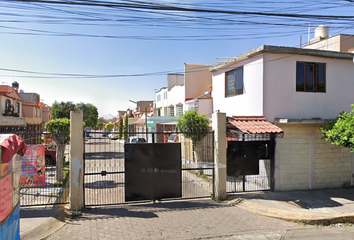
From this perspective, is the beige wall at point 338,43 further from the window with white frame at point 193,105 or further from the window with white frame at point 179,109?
the window with white frame at point 179,109

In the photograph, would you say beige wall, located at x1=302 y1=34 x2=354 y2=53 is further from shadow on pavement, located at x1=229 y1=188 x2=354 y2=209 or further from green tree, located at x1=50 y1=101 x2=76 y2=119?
green tree, located at x1=50 y1=101 x2=76 y2=119

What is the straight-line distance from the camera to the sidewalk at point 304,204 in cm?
655

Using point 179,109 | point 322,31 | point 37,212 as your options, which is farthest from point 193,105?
point 37,212

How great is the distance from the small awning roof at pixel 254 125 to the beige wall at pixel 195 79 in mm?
12712

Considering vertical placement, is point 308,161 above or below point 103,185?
above

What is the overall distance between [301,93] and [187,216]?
254 inches

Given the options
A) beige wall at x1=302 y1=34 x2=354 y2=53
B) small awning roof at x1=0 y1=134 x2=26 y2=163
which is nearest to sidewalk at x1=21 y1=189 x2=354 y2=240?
small awning roof at x1=0 y1=134 x2=26 y2=163

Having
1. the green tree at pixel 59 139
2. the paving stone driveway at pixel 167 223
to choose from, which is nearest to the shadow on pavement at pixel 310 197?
the paving stone driveway at pixel 167 223

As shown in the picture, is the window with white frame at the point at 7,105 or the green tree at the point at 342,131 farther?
the window with white frame at the point at 7,105

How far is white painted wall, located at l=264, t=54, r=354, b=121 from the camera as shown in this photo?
29.7 feet

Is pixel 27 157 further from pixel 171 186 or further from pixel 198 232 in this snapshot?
pixel 198 232

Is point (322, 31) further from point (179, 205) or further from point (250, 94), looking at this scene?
point (179, 205)

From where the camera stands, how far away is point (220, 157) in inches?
306

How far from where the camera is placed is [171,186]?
7.59 metres
